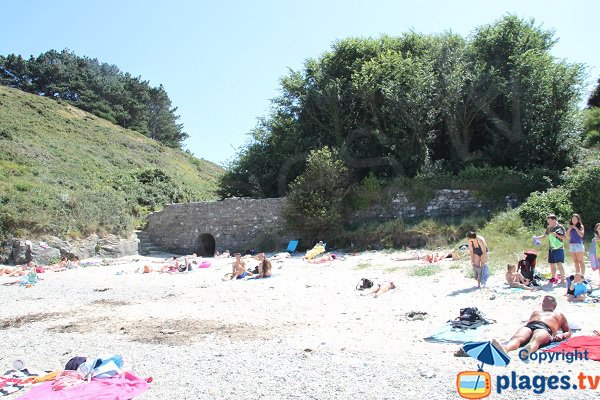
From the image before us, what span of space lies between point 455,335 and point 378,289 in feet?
13.3

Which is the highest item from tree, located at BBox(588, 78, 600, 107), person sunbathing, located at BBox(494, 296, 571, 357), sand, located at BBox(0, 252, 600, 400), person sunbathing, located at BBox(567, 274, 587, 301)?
tree, located at BBox(588, 78, 600, 107)

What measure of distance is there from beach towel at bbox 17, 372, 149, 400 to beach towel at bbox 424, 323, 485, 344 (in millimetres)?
3966

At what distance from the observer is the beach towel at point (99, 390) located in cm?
506

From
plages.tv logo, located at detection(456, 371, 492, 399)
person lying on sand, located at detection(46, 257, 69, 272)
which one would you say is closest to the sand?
plages.tv logo, located at detection(456, 371, 492, 399)

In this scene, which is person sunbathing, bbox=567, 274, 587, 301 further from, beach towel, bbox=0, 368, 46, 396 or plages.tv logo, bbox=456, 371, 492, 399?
beach towel, bbox=0, 368, 46, 396

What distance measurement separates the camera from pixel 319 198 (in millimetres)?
20297

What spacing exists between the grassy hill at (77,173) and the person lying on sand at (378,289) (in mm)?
16423

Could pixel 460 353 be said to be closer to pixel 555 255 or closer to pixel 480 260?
pixel 480 260

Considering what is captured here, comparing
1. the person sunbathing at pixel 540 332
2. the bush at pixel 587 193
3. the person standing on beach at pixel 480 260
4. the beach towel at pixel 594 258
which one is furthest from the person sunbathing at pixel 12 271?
the bush at pixel 587 193

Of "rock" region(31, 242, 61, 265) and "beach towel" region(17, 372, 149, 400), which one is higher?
"rock" region(31, 242, 61, 265)

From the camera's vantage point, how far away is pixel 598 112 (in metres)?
27.3

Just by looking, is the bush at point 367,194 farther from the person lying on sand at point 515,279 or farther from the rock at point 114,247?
the rock at point 114,247

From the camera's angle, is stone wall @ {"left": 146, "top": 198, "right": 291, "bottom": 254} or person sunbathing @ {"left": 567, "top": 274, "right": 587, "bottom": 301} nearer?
person sunbathing @ {"left": 567, "top": 274, "right": 587, "bottom": 301}

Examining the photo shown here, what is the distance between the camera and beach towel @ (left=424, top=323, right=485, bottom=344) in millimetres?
6438
